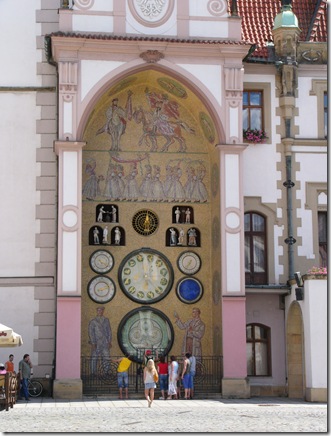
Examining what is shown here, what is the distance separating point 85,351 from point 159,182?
5.66 m

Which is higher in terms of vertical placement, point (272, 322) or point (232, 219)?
point (232, 219)

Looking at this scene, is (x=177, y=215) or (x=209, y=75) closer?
(x=209, y=75)

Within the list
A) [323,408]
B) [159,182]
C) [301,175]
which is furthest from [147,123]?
[323,408]

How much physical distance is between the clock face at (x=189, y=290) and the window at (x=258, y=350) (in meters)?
1.80

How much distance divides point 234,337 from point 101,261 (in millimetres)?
4761

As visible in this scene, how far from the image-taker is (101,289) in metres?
31.6

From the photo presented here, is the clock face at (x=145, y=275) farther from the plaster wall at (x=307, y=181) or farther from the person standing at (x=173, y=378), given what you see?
the plaster wall at (x=307, y=181)

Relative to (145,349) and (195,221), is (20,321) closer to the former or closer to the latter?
(145,349)

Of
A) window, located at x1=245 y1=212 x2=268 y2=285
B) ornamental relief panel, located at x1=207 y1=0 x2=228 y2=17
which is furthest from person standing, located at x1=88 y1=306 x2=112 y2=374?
ornamental relief panel, located at x1=207 y1=0 x2=228 y2=17

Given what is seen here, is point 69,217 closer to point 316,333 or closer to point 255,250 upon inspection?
point 255,250

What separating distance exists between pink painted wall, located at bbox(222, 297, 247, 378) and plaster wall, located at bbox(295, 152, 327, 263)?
3.32 m

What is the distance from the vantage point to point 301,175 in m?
32.6

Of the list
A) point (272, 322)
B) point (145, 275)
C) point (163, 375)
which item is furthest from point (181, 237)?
point (163, 375)

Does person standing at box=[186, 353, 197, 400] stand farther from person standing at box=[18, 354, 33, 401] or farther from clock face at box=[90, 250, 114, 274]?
person standing at box=[18, 354, 33, 401]
